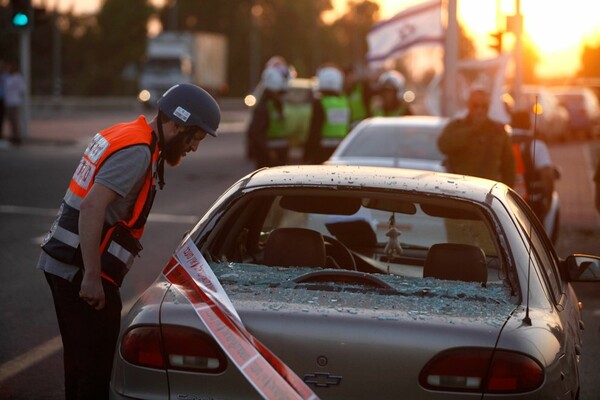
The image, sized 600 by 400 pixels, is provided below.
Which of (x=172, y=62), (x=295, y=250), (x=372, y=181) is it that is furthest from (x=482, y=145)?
(x=172, y=62)

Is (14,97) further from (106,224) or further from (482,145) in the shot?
(106,224)

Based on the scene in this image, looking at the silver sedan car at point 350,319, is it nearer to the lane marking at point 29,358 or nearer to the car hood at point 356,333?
the car hood at point 356,333

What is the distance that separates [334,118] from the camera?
14.8 m

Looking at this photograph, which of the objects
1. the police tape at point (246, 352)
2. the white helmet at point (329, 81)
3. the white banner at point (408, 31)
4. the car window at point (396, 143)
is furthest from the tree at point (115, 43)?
the police tape at point (246, 352)

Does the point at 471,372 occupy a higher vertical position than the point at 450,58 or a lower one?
lower

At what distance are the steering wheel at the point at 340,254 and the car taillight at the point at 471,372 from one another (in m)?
1.67

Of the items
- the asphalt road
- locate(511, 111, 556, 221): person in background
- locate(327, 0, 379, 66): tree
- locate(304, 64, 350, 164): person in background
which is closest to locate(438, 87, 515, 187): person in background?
locate(511, 111, 556, 221): person in background

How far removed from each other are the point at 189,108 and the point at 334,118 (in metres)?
9.91

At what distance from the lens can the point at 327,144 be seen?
48.3 ft

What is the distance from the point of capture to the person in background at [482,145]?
10.2 metres

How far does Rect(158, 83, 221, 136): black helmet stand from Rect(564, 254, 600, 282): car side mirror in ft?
5.61

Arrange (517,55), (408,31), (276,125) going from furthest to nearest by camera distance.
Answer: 1. (408,31)
2. (517,55)
3. (276,125)

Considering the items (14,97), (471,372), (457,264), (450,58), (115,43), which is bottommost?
(471,372)

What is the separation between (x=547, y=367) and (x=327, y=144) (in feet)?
35.0
